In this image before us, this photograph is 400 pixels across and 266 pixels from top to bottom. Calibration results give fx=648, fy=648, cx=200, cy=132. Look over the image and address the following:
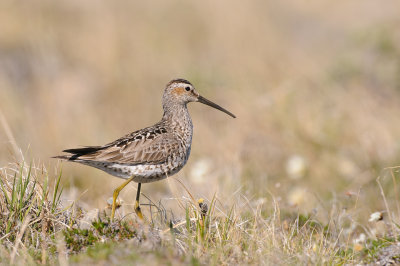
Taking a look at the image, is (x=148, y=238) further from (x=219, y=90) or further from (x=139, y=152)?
(x=219, y=90)

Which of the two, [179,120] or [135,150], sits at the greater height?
[179,120]

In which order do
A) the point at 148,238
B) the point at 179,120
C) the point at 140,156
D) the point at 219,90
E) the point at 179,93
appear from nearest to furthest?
1. the point at 148,238
2. the point at 140,156
3. the point at 179,120
4. the point at 179,93
5. the point at 219,90

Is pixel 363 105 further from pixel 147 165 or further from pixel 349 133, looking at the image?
pixel 147 165

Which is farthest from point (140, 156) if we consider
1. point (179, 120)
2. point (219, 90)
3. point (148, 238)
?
point (219, 90)

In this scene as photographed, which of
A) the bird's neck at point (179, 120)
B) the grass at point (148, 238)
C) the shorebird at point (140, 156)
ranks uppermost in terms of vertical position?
the bird's neck at point (179, 120)

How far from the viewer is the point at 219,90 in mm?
14141

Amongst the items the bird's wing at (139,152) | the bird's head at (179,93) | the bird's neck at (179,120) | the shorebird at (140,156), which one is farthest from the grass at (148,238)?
the bird's head at (179,93)

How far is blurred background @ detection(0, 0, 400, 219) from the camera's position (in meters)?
10.6

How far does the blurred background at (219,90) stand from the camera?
10641 millimetres

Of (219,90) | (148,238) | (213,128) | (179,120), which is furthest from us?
(219,90)

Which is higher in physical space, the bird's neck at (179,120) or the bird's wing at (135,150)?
the bird's neck at (179,120)

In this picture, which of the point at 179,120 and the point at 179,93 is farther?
the point at 179,93

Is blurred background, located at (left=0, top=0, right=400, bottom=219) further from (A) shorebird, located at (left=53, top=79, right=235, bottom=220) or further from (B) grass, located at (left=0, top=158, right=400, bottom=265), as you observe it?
(B) grass, located at (left=0, top=158, right=400, bottom=265)

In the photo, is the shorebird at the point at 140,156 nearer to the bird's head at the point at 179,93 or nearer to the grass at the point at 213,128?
the grass at the point at 213,128
